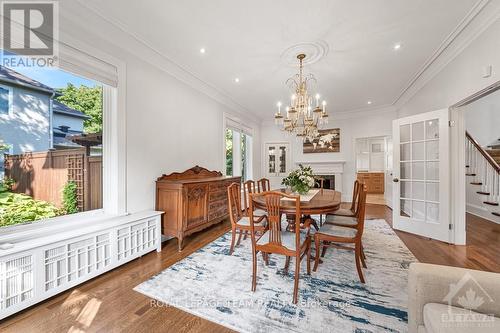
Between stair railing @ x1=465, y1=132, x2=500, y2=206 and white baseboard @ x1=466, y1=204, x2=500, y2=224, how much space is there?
288 millimetres

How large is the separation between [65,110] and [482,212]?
7489mm

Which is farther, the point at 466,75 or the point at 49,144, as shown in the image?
the point at 466,75

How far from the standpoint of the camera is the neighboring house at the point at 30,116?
5.97 ft

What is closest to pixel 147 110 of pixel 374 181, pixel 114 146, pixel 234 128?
pixel 114 146

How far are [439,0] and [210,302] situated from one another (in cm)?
351

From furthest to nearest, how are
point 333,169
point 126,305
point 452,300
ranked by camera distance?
1. point 333,169
2. point 126,305
3. point 452,300

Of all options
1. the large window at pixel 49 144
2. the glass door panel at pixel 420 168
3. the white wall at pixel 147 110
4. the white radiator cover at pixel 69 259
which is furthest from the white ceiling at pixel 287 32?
the white radiator cover at pixel 69 259

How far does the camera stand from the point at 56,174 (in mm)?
2178

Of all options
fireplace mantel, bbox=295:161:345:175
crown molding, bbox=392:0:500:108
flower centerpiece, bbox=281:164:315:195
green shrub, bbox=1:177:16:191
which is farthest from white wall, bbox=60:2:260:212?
fireplace mantel, bbox=295:161:345:175

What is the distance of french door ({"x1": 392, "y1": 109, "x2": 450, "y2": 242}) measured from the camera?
311cm

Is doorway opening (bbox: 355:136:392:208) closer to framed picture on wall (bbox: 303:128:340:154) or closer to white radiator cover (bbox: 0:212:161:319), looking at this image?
framed picture on wall (bbox: 303:128:340:154)

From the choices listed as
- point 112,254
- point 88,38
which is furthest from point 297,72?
point 112,254

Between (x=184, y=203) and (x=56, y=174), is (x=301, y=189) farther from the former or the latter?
(x=56, y=174)

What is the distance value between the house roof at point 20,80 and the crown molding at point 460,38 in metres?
4.34
